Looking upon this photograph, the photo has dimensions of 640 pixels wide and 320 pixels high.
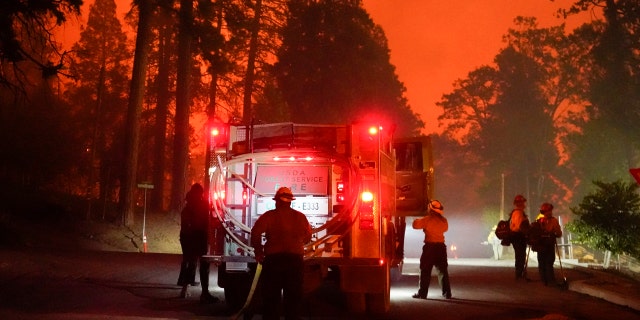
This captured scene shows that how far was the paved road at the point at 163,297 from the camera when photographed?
1001 centimetres

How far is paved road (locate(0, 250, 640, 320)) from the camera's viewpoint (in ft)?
32.8

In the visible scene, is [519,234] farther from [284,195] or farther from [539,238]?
[284,195]

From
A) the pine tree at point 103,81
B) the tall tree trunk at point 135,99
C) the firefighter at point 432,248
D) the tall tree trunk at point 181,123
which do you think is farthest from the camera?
the pine tree at point 103,81

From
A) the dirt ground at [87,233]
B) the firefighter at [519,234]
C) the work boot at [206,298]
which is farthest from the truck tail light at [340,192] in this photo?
the dirt ground at [87,233]

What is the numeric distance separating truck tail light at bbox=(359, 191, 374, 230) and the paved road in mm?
1403

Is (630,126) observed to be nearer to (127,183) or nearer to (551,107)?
(551,107)

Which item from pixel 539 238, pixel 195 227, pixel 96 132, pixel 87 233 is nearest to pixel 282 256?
pixel 195 227

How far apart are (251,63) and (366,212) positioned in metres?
29.3

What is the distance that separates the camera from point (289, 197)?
8.14 meters

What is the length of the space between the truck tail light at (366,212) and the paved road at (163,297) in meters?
1.40

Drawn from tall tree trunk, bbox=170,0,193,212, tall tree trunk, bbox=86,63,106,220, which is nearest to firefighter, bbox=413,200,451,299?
tall tree trunk, bbox=170,0,193,212

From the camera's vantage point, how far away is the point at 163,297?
Result: 1180 centimetres

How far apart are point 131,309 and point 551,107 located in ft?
180

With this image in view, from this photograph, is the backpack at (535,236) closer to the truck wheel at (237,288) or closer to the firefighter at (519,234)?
the firefighter at (519,234)
